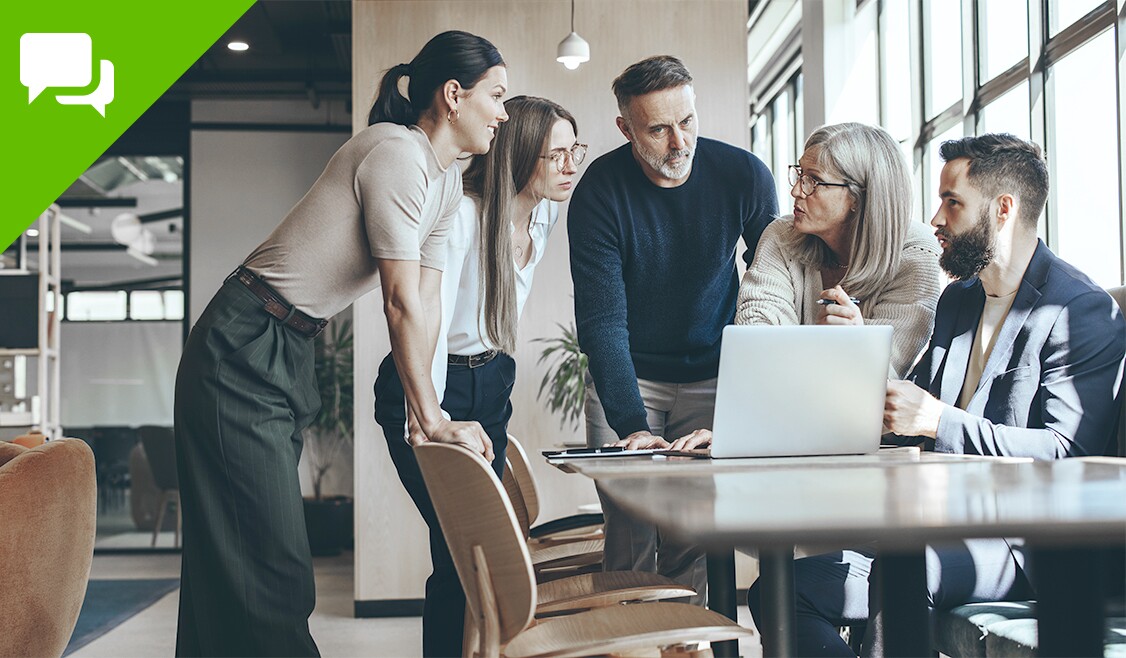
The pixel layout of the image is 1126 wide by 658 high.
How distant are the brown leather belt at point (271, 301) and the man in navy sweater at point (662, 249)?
84cm

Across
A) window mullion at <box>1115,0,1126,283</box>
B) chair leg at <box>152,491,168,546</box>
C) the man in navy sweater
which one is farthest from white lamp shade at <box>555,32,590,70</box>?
chair leg at <box>152,491,168,546</box>

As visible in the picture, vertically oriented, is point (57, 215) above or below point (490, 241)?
above

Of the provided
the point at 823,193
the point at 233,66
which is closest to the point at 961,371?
the point at 823,193

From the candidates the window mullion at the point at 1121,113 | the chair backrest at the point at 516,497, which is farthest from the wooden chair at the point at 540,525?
the window mullion at the point at 1121,113

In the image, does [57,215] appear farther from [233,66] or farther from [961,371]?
[961,371]

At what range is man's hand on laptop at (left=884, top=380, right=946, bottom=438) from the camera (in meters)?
2.06

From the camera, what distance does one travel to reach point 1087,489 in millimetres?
1194

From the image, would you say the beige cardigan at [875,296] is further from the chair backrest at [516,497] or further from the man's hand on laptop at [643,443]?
the chair backrest at [516,497]

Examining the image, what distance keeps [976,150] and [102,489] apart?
728 centimetres

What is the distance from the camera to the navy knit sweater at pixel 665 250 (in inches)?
112

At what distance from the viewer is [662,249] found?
2.87 metres

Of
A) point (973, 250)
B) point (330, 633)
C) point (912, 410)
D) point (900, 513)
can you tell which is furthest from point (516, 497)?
point (330, 633)

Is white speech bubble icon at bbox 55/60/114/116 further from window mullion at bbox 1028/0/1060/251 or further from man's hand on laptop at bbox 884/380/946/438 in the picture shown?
man's hand on laptop at bbox 884/380/946/438

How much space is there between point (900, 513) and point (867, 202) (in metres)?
1.57
